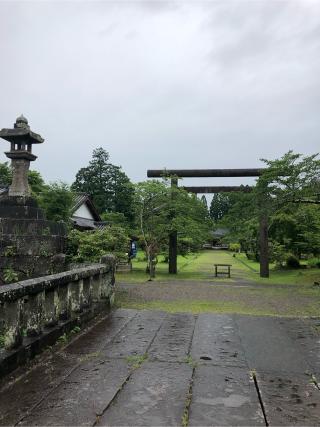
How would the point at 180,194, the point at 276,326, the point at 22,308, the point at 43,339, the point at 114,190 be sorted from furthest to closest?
the point at 114,190, the point at 180,194, the point at 276,326, the point at 43,339, the point at 22,308

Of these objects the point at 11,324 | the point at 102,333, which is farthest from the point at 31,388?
the point at 102,333

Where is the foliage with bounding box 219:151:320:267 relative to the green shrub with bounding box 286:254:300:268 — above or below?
above

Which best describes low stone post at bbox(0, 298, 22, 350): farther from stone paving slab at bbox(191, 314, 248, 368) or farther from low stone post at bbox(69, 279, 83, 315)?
stone paving slab at bbox(191, 314, 248, 368)

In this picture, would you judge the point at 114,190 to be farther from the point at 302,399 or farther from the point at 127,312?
the point at 302,399

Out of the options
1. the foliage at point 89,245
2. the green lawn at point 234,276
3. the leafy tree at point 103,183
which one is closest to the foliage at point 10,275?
the foliage at point 89,245

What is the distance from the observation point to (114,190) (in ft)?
167

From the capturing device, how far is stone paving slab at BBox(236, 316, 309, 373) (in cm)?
410

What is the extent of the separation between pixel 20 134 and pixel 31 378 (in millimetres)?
6298

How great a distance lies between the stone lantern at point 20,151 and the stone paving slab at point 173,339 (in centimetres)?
448

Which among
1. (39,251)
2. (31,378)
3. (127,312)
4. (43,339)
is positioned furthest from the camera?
(39,251)

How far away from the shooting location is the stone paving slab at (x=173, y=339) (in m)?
4.43

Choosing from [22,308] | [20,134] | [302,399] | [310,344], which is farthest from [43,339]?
[20,134]

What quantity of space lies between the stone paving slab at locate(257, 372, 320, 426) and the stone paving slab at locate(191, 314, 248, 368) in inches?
19.4

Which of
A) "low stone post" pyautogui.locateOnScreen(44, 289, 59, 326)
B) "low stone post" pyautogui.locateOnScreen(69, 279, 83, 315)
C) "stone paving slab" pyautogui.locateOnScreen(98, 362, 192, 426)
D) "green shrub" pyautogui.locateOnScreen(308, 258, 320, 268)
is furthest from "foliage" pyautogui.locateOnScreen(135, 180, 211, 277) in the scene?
"stone paving slab" pyautogui.locateOnScreen(98, 362, 192, 426)
